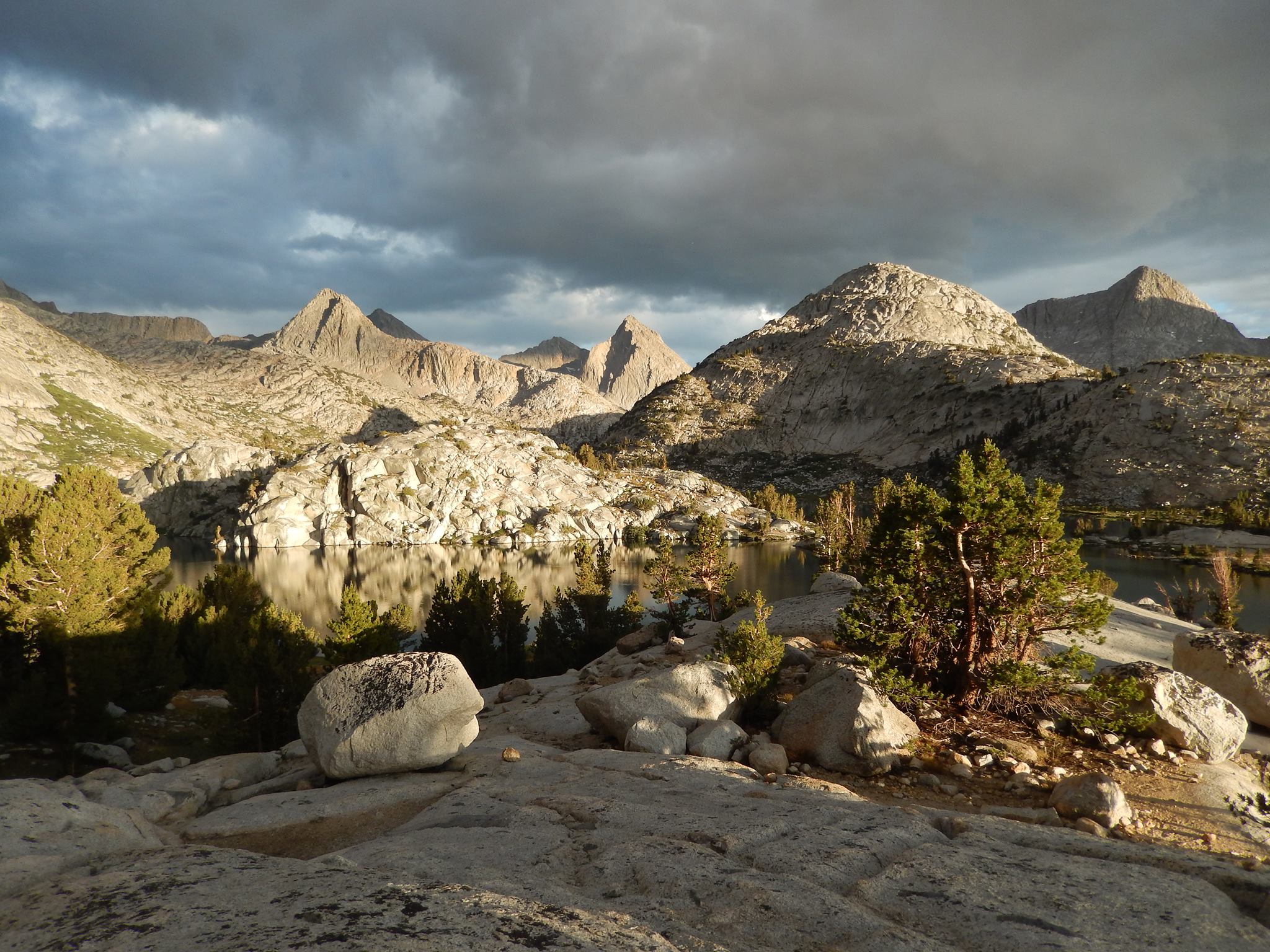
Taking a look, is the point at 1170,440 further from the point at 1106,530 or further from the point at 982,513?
the point at 982,513

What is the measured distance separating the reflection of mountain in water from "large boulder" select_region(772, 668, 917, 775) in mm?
54422

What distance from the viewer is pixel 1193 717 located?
1560 centimetres

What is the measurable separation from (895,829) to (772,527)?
152 meters

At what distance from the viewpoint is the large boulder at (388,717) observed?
1492 centimetres

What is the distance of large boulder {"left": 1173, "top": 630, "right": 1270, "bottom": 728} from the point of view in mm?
18531

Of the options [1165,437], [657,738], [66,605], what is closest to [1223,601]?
[657,738]

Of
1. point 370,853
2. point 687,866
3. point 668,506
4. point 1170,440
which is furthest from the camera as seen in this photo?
point 668,506

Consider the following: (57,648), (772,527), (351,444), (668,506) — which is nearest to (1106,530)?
(772,527)

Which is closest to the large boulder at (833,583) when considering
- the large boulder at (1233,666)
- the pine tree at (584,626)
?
the large boulder at (1233,666)

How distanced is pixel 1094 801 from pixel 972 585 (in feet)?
21.4

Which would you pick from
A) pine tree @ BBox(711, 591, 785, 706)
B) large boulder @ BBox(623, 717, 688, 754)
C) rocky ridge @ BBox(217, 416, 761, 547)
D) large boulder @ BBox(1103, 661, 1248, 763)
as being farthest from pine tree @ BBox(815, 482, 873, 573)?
rocky ridge @ BBox(217, 416, 761, 547)

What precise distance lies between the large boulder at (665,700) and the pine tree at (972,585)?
4.56 metres

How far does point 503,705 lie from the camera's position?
27766 millimetres

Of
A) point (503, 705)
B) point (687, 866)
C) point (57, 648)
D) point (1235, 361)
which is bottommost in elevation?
point (503, 705)
